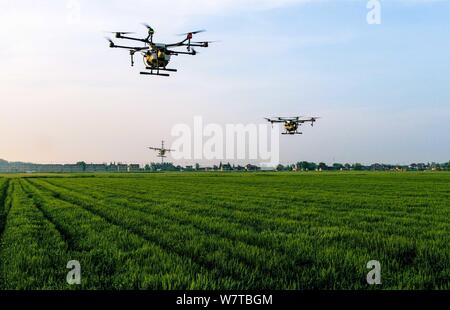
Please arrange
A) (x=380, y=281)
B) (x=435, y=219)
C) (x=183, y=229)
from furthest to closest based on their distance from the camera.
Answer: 1. (x=435, y=219)
2. (x=183, y=229)
3. (x=380, y=281)

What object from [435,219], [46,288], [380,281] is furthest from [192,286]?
[435,219]

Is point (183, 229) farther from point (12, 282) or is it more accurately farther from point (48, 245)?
point (12, 282)
